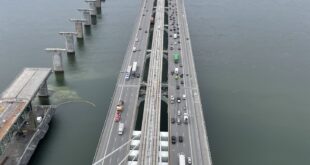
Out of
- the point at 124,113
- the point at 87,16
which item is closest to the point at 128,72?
the point at 124,113

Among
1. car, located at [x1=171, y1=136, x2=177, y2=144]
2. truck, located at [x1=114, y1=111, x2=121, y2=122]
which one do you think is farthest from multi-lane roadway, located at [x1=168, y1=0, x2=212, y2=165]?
truck, located at [x1=114, y1=111, x2=121, y2=122]

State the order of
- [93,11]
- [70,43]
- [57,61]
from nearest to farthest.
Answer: [57,61] < [70,43] < [93,11]

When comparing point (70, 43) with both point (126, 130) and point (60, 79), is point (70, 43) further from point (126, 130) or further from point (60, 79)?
point (126, 130)

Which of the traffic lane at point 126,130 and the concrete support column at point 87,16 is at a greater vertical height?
the concrete support column at point 87,16

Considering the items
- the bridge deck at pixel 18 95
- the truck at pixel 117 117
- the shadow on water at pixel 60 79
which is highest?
the bridge deck at pixel 18 95

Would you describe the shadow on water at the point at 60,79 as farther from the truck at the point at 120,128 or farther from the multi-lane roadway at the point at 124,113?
the truck at the point at 120,128

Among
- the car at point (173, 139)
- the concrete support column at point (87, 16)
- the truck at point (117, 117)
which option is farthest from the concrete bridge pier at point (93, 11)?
the car at point (173, 139)

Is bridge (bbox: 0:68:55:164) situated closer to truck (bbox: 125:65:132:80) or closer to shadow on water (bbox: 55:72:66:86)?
shadow on water (bbox: 55:72:66:86)
